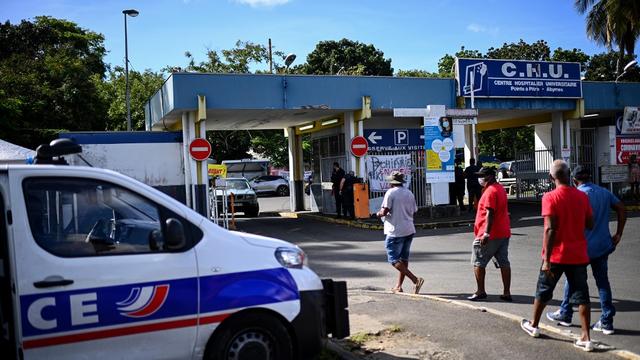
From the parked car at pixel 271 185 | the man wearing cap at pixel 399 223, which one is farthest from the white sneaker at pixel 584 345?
the parked car at pixel 271 185

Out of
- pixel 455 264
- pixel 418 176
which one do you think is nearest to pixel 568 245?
pixel 455 264

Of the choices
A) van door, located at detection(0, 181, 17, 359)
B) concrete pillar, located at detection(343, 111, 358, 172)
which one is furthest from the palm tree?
van door, located at detection(0, 181, 17, 359)

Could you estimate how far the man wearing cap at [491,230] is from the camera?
750 centimetres

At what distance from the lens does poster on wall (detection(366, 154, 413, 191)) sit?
64.3 ft

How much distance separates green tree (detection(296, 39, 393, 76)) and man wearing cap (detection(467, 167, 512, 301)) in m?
46.5

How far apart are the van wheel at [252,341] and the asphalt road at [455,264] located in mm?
2258

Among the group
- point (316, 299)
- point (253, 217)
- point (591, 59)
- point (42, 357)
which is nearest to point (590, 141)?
point (253, 217)

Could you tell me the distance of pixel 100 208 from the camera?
452cm

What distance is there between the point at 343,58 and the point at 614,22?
27.2 meters

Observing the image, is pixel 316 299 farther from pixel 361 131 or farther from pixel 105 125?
pixel 105 125

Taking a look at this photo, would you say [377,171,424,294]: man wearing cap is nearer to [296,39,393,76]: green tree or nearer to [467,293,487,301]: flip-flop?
[467,293,487,301]: flip-flop

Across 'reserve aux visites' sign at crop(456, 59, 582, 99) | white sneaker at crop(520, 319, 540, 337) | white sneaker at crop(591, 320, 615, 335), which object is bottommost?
white sneaker at crop(591, 320, 615, 335)

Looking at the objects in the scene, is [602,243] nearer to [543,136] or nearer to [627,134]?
[627,134]

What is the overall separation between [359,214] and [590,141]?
38.2 ft
